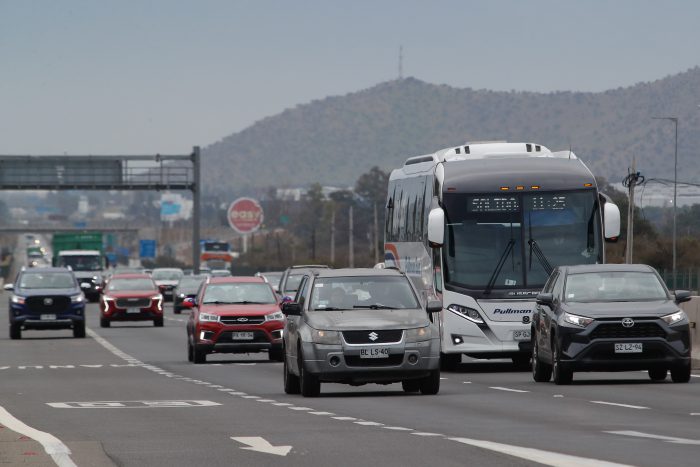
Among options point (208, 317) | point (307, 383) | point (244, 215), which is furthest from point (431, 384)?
point (244, 215)

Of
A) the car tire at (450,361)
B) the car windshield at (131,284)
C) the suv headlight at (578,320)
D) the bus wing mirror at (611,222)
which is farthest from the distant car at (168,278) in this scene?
the suv headlight at (578,320)

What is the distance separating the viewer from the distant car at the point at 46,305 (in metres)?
47.8

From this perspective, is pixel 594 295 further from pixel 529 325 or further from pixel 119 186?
pixel 119 186

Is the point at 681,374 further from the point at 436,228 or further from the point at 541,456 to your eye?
the point at 541,456

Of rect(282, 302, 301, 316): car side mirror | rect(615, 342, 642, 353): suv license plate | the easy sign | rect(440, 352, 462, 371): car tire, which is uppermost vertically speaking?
the easy sign

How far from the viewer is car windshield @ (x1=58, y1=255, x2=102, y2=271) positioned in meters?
93.9

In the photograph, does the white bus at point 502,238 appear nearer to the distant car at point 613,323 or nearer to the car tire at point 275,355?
the distant car at point 613,323

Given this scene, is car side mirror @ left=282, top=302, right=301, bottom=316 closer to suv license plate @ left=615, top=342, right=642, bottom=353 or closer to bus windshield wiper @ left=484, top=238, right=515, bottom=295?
suv license plate @ left=615, top=342, right=642, bottom=353

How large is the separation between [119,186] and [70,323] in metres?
60.0

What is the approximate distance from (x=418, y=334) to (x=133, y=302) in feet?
113

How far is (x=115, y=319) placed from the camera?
57188 mm

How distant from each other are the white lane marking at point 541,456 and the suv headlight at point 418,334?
7211mm

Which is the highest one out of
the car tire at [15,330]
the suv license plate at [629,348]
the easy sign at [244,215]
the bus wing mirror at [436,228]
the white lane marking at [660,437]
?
the easy sign at [244,215]

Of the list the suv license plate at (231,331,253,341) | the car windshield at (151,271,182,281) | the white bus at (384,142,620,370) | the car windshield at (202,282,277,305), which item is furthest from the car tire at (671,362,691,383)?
the car windshield at (151,271,182,281)
